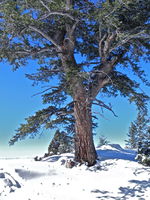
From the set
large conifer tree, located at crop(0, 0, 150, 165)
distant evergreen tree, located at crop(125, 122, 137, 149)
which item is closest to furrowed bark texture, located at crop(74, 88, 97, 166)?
large conifer tree, located at crop(0, 0, 150, 165)

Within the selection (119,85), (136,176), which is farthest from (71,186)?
(119,85)

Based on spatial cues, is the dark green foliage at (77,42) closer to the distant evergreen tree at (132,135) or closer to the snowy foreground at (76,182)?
the snowy foreground at (76,182)

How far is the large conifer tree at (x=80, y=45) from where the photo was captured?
948cm

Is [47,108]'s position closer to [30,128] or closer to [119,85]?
[30,128]

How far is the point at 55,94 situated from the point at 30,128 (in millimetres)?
2631

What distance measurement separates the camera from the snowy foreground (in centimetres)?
661

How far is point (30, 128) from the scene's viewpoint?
37.0 ft

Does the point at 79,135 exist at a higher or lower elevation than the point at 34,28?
A: lower

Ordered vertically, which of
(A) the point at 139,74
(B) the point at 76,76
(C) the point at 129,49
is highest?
(C) the point at 129,49

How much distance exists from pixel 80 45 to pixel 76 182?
28.1ft

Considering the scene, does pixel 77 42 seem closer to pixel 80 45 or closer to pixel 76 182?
pixel 80 45

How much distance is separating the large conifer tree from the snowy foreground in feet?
4.60

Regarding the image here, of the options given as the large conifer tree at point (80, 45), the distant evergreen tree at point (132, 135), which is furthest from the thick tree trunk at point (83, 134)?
the distant evergreen tree at point (132, 135)

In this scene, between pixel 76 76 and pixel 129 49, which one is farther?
pixel 129 49
